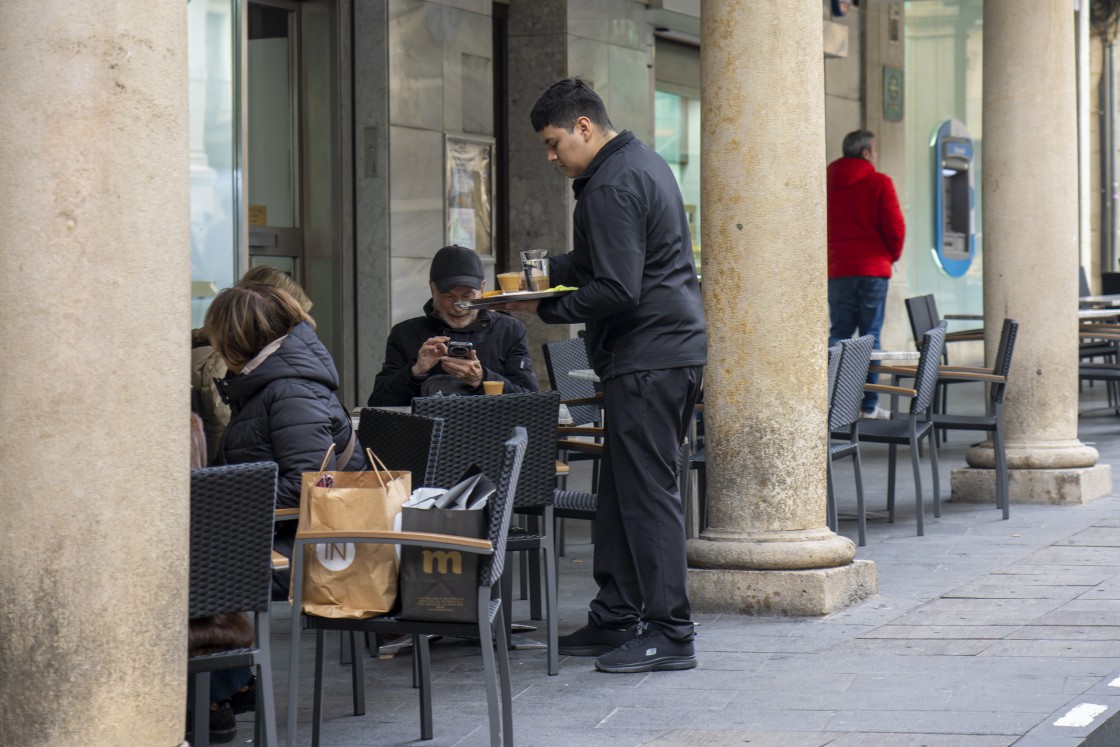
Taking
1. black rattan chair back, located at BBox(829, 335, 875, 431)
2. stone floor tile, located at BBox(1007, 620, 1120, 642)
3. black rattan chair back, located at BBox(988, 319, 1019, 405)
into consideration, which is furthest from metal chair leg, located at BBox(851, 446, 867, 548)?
stone floor tile, located at BBox(1007, 620, 1120, 642)

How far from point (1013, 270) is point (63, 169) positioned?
6832 mm

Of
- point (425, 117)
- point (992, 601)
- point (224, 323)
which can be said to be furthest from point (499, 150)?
point (224, 323)

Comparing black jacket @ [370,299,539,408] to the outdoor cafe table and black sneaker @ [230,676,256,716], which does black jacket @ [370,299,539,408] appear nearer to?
the outdoor cafe table

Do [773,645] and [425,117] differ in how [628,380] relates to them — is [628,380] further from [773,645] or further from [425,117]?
[425,117]

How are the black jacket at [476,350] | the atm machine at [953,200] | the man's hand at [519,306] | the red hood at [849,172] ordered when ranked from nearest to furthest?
the man's hand at [519,306]
the black jacket at [476,350]
the red hood at [849,172]
the atm machine at [953,200]

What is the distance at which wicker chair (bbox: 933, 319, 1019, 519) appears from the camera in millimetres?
8859

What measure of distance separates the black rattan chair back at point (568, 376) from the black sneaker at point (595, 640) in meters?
2.65

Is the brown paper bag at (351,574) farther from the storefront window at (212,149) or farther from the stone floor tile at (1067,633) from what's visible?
the storefront window at (212,149)

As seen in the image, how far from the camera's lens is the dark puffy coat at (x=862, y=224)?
496 inches

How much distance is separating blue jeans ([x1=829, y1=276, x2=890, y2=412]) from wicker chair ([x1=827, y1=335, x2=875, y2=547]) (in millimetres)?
4702

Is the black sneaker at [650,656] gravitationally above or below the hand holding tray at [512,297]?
below

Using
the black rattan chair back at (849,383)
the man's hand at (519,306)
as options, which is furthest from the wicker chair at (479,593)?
the black rattan chair back at (849,383)

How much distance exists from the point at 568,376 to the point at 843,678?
3.47 m

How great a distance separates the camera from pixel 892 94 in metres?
19.4
